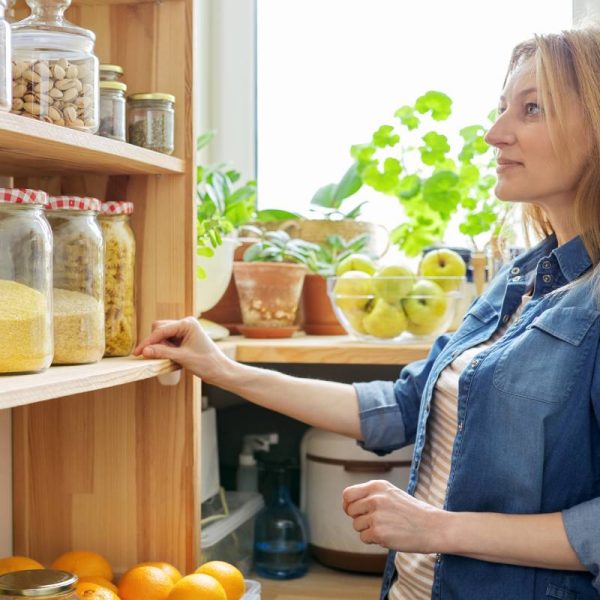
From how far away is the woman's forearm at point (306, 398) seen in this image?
4.30ft

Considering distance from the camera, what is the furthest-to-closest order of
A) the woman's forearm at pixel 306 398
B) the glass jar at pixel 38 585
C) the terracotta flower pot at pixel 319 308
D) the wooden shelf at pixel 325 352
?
the terracotta flower pot at pixel 319 308
the wooden shelf at pixel 325 352
the woman's forearm at pixel 306 398
the glass jar at pixel 38 585

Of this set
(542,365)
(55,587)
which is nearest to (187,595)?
(55,587)

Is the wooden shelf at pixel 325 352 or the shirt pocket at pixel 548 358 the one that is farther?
the wooden shelf at pixel 325 352

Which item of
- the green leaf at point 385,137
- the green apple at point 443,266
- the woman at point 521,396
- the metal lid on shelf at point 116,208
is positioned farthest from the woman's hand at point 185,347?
the green leaf at point 385,137

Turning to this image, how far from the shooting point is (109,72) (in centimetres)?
108

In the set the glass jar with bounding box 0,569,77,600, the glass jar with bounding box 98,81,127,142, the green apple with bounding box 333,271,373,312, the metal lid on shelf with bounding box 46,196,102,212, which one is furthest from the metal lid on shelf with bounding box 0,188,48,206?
the green apple with bounding box 333,271,373,312

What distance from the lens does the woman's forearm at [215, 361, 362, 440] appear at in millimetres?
1311

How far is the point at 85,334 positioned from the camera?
39.2 inches

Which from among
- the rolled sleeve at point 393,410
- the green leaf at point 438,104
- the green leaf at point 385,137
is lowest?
the rolled sleeve at point 393,410

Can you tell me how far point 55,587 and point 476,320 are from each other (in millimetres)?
650

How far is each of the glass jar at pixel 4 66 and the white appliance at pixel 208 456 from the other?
0.94 m

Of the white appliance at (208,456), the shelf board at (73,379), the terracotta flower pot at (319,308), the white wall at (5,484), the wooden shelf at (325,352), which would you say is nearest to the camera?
the shelf board at (73,379)

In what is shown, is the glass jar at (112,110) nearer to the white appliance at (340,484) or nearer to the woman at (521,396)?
the woman at (521,396)

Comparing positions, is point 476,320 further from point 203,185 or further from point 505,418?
point 203,185
